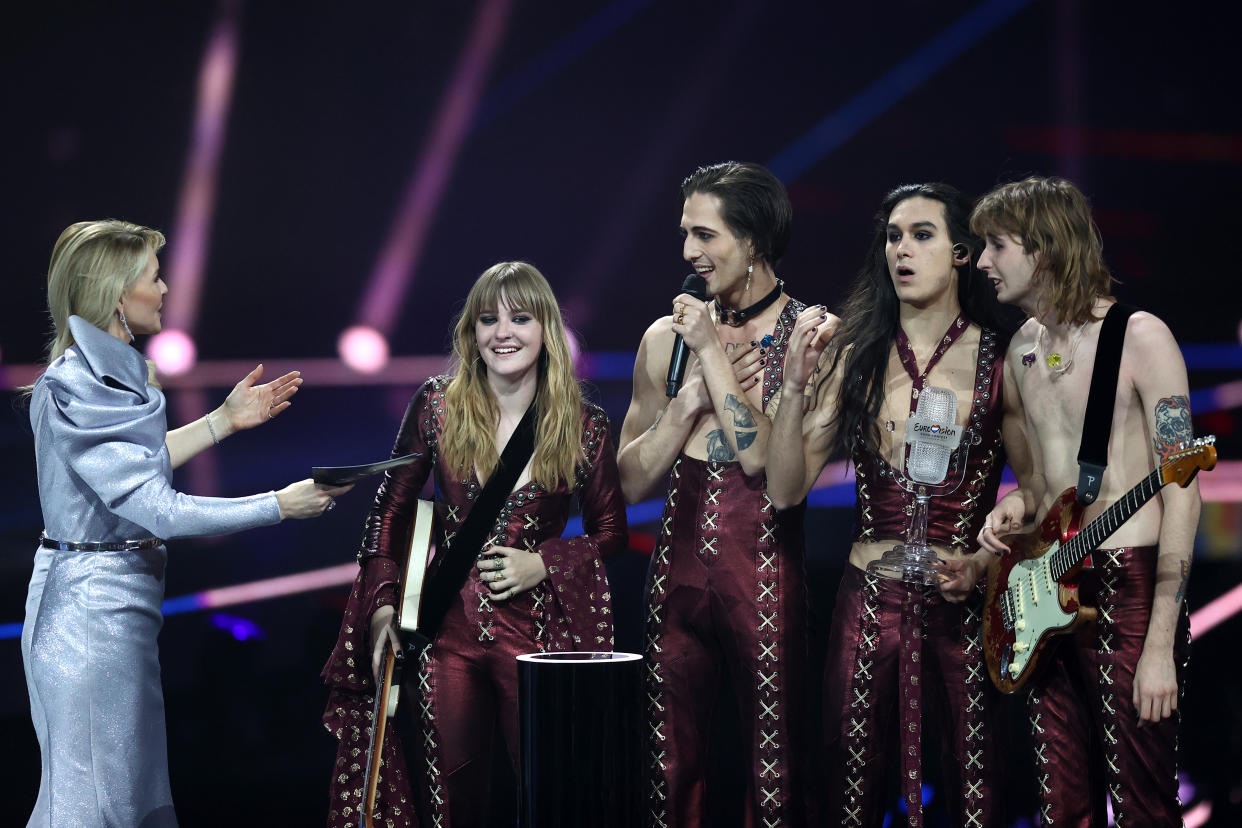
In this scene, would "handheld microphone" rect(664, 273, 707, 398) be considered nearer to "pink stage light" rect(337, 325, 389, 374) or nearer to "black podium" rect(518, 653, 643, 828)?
"black podium" rect(518, 653, 643, 828)

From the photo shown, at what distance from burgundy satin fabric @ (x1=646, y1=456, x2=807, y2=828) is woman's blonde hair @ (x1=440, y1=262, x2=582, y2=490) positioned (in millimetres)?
364

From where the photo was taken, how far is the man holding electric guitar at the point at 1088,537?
2.74m

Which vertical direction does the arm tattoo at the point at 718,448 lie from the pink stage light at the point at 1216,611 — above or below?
above

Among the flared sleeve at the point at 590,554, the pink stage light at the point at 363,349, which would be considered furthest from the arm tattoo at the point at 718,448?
the pink stage light at the point at 363,349

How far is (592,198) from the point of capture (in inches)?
192

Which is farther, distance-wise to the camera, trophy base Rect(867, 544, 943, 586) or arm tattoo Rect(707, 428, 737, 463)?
arm tattoo Rect(707, 428, 737, 463)

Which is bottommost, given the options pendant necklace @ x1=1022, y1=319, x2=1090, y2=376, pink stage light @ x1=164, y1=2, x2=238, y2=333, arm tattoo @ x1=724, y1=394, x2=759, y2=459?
arm tattoo @ x1=724, y1=394, x2=759, y2=459

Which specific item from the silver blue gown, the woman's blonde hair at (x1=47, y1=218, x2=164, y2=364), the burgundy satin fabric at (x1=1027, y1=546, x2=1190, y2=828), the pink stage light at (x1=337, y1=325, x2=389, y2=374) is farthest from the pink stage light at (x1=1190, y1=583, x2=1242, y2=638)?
the woman's blonde hair at (x1=47, y1=218, x2=164, y2=364)

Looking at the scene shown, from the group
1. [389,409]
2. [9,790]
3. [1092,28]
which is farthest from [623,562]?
[1092,28]

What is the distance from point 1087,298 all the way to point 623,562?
8.12 ft

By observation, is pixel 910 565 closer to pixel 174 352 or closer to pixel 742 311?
pixel 742 311

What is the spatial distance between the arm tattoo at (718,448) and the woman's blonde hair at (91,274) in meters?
1.45

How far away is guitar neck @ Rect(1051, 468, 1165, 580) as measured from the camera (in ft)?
8.46

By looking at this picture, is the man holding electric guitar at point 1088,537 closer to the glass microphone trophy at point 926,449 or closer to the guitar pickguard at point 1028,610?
the guitar pickguard at point 1028,610
